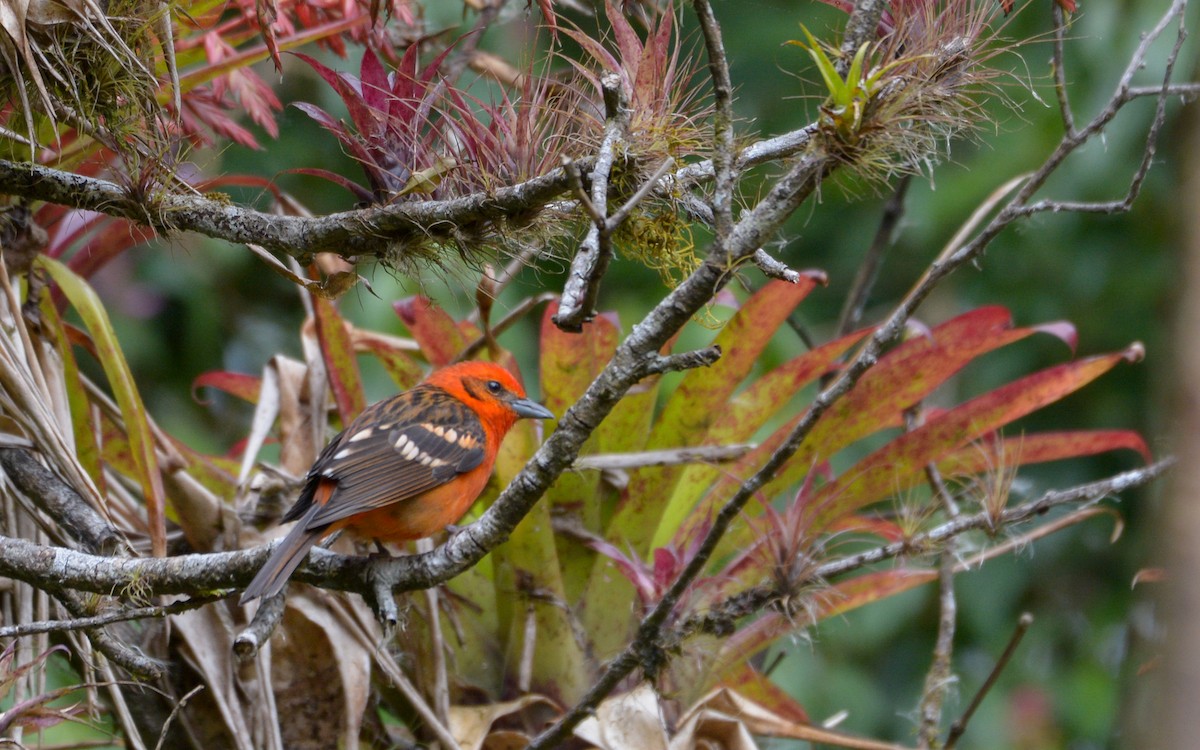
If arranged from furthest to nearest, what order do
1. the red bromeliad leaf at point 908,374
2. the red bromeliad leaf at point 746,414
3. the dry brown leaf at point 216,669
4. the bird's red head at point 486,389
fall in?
the bird's red head at point 486,389, the red bromeliad leaf at point 746,414, the red bromeliad leaf at point 908,374, the dry brown leaf at point 216,669

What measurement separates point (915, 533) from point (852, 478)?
294 mm

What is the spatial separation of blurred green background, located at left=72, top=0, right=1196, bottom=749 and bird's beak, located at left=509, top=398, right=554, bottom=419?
4.05 ft

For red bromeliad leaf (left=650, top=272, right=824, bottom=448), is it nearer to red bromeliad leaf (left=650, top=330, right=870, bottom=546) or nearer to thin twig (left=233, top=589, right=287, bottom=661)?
red bromeliad leaf (left=650, top=330, right=870, bottom=546)

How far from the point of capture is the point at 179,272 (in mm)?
5574

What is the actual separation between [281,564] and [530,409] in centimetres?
104

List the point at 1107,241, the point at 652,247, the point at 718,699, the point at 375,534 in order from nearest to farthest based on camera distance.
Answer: the point at 652,247
the point at 718,699
the point at 375,534
the point at 1107,241

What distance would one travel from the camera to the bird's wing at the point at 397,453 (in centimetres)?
234

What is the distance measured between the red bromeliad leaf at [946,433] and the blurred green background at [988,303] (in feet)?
4.50

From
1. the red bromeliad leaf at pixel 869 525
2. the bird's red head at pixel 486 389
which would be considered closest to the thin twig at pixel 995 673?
the red bromeliad leaf at pixel 869 525

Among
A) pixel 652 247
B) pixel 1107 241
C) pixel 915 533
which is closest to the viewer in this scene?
pixel 652 247

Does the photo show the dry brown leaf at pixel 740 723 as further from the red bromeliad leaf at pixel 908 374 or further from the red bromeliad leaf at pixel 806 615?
the red bromeliad leaf at pixel 908 374

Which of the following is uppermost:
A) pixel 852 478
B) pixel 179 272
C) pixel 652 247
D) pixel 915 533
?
pixel 179 272

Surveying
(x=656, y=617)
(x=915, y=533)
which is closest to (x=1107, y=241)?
(x=915, y=533)

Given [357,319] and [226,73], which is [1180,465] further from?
[357,319]
